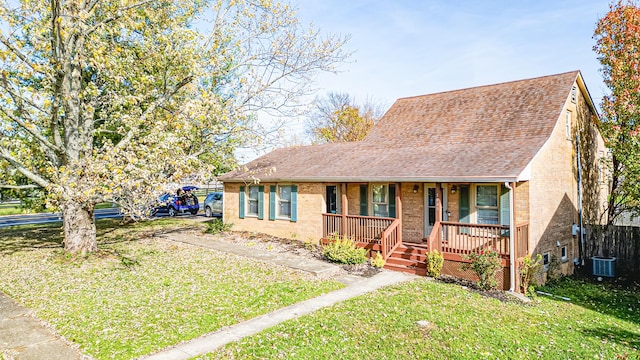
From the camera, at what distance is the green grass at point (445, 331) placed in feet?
19.6

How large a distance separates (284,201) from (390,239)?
5.86 meters

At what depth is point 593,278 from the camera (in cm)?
1319

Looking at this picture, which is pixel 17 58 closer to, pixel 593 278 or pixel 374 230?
pixel 374 230

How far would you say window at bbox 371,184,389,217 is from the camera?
1412cm

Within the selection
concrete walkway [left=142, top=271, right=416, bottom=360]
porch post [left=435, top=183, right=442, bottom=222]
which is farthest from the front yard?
porch post [left=435, top=183, right=442, bottom=222]

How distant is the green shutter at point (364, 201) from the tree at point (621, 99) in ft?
28.5

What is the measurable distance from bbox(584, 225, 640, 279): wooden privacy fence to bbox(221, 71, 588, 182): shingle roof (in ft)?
16.0

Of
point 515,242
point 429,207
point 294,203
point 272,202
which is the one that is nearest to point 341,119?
point 272,202

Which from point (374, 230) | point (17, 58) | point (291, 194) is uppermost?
point (17, 58)

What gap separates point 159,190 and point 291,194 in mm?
6597

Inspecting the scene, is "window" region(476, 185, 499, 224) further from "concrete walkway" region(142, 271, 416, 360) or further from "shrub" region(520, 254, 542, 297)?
"concrete walkway" region(142, 271, 416, 360)

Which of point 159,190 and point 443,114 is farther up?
point 443,114

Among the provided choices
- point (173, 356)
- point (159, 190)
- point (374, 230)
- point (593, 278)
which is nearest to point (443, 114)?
point (374, 230)

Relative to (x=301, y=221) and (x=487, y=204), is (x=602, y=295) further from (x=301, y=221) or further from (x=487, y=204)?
(x=301, y=221)
